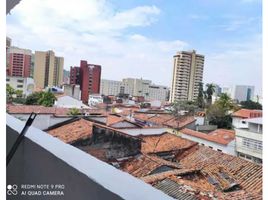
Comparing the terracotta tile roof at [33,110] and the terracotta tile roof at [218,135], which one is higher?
the terracotta tile roof at [33,110]

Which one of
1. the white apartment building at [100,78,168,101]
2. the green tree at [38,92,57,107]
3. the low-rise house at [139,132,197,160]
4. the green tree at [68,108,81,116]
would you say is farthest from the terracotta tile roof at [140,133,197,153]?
the green tree at [38,92,57,107]

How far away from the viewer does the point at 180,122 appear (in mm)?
1562

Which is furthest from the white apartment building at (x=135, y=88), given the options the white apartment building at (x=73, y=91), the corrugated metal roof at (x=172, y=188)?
the corrugated metal roof at (x=172, y=188)

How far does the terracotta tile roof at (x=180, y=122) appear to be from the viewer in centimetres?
145

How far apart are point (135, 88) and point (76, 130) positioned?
33 centimetres

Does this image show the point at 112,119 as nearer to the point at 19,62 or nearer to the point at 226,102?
the point at 19,62

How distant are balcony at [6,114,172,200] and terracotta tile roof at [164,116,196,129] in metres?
0.77

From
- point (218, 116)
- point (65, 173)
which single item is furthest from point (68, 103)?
point (65, 173)

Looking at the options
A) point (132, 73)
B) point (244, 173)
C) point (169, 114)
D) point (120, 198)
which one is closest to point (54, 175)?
point (120, 198)

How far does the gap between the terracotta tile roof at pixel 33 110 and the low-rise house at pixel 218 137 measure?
660 millimetres

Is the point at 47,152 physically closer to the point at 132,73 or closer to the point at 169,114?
the point at 132,73

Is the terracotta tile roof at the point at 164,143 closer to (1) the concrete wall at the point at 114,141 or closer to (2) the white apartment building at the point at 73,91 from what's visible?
(1) the concrete wall at the point at 114,141

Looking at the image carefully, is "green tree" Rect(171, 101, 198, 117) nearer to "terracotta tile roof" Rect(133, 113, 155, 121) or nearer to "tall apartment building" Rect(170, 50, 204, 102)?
"tall apartment building" Rect(170, 50, 204, 102)

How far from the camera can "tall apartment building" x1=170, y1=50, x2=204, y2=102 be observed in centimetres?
100
